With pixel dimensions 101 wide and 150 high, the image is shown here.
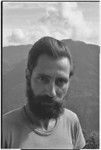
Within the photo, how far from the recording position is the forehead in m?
1.50

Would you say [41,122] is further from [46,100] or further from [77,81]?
[77,81]

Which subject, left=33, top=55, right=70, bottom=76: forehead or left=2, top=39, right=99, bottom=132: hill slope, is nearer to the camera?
left=33, top=55, right=70, bottom=76: forehead

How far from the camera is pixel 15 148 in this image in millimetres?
1505

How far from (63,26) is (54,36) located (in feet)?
0.46

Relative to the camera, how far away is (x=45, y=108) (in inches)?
61.4

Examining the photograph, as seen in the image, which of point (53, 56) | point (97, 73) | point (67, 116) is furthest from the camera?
point (97, 73)

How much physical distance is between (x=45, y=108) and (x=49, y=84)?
0.49 feet

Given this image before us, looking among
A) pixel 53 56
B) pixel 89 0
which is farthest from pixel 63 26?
pixel 53 56

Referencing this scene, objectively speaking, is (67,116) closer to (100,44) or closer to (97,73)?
(97,73)

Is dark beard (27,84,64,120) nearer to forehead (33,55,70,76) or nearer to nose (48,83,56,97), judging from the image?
nose (48,83,56,97)

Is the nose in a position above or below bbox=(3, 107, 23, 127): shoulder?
above

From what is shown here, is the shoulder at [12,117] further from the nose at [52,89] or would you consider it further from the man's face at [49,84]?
the nose at [52,89]

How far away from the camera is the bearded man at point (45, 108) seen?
1495 millimetres

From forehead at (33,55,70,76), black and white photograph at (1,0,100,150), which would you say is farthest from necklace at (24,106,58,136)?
forehead at (33,55,70,76)
